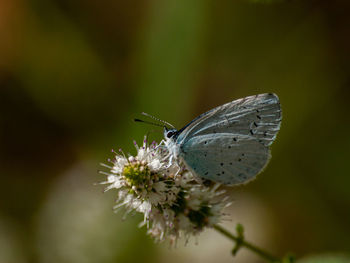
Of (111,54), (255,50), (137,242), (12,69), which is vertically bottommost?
(137,242)

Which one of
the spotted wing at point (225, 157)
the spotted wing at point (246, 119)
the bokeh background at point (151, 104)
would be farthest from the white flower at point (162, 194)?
the bokeh background at point (151, 104)

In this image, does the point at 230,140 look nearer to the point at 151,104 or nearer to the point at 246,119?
the point at 246,119

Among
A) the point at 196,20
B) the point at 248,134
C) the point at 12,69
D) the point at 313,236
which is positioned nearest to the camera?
the point at 248,134

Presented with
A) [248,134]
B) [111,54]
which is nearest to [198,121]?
[248,134]

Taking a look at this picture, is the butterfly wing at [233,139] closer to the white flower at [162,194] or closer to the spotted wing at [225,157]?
the spotted wing at [225,157]

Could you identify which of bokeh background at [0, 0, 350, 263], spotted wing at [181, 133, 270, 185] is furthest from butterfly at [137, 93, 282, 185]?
bokeh background at [0, 0, 350, 263]

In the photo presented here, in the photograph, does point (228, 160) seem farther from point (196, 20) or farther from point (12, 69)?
point (12, 69)

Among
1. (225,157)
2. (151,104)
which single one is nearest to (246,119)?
(225,157)
